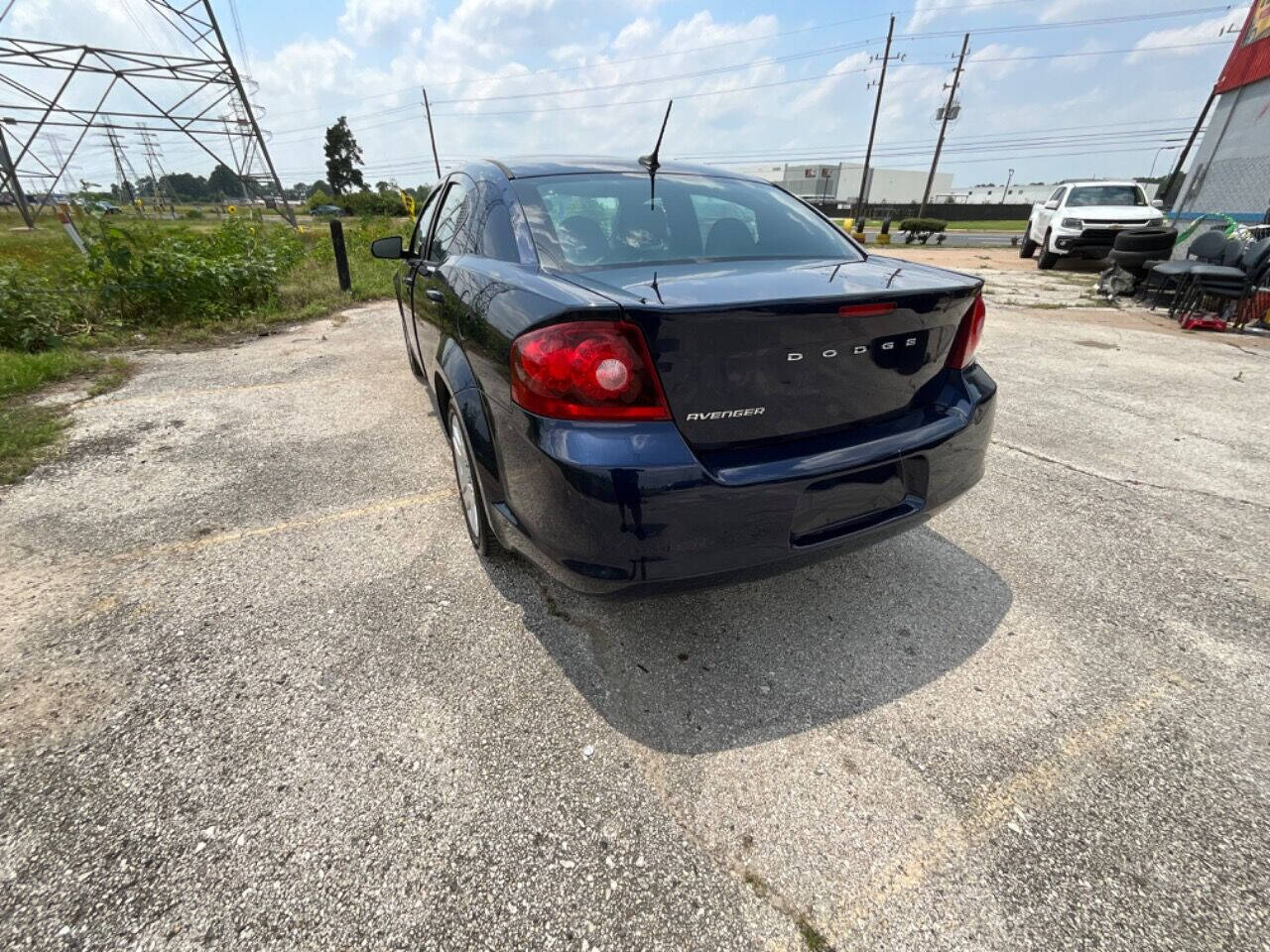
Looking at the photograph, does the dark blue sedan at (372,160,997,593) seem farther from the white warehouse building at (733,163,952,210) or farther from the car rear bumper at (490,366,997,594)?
the white warehouse building at (733,163,952,210)

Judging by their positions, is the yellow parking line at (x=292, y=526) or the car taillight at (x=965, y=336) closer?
the car taillight at (x=965, y=336)

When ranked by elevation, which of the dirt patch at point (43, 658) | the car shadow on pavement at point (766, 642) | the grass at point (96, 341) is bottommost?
the car shadow on pavement at point (766, 642)

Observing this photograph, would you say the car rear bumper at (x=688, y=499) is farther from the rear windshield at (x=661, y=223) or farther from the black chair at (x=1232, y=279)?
the black chair at (x=1232, y=279)

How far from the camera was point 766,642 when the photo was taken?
208 centimetres

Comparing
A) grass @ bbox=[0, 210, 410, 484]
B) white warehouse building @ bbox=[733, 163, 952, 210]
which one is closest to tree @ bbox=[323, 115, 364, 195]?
white warehouse building @ bbox=[733, 163, 952, 210]

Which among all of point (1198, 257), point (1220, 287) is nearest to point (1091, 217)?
point (1198, 257)

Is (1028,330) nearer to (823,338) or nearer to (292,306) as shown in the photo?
(823,338)

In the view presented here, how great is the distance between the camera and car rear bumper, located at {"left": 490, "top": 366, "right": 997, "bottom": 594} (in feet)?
4.84

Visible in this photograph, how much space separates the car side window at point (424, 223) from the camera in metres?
3.62

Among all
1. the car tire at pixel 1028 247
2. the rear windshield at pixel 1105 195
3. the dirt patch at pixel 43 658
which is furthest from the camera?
the car tire at pixel 1028 247

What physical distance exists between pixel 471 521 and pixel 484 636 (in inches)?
24.1

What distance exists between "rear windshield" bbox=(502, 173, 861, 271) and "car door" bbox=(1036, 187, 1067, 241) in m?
15.8

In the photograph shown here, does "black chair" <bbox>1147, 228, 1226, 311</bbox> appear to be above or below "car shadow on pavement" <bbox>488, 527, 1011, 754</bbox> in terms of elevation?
above

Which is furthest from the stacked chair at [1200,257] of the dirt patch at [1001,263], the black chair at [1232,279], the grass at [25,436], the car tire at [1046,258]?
the grass at [25,436]
